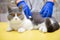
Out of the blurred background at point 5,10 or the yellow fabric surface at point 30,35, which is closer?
the yellow fabric surface at point 30,35

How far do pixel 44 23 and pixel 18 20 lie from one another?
197 millimetres

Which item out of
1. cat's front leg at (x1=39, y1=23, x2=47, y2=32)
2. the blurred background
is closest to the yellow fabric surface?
cat's front leg at (x1=39, y1=23, x2=47, y2=32)

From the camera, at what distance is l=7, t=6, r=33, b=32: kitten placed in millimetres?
1023

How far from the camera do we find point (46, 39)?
0.93 metres

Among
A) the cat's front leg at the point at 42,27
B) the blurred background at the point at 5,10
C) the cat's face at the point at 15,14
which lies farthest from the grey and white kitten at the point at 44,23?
the blurred background at the point at 5,10

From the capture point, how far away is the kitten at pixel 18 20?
1023 millimetres

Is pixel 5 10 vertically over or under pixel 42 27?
over

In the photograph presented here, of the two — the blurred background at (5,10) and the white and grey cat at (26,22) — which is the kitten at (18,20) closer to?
the white and grey cat at (26,22)

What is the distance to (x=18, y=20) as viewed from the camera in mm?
1021

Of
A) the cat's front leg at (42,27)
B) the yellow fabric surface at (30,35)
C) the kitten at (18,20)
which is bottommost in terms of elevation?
the yellow fabric surface at (30,35)

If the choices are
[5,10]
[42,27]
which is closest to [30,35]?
[42,27]

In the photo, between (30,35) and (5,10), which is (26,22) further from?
(5,10)

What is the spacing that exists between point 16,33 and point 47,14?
0.94 feet

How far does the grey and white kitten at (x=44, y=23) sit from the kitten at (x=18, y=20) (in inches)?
1.9
